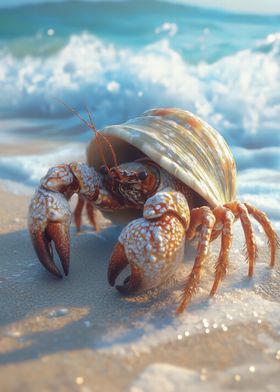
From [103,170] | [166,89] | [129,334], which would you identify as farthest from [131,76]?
[129,334]

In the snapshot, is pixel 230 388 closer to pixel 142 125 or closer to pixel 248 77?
pixel 142 125

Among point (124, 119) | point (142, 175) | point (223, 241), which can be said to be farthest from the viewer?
point (124, 119)

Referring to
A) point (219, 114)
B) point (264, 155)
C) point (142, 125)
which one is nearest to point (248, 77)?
point (219, 114)

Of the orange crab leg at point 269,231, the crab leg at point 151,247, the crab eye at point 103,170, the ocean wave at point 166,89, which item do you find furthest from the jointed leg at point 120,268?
the ocean wave at point 166,89

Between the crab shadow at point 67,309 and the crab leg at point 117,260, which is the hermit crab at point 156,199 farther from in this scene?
the crab shadow at point 67,309

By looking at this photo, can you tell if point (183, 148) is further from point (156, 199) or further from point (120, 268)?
point (120, 268)

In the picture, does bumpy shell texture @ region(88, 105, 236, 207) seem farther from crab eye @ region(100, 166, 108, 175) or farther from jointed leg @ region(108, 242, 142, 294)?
jointed leg @ region(108, 242, 142, 294)

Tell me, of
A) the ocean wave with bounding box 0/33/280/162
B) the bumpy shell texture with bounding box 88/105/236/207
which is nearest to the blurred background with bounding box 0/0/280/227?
the ocean wave with bounding box 0/33/280/162

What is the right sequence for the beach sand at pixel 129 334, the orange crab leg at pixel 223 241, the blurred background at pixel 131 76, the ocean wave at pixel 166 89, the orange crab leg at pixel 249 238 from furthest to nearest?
the ocean wave at pixel 166 89
the blurred background at pixel 131 76
the orange crab leg at pixel 249 238
the orange crab leg at pixel 223 241
the beach sand at pixel 129 334
